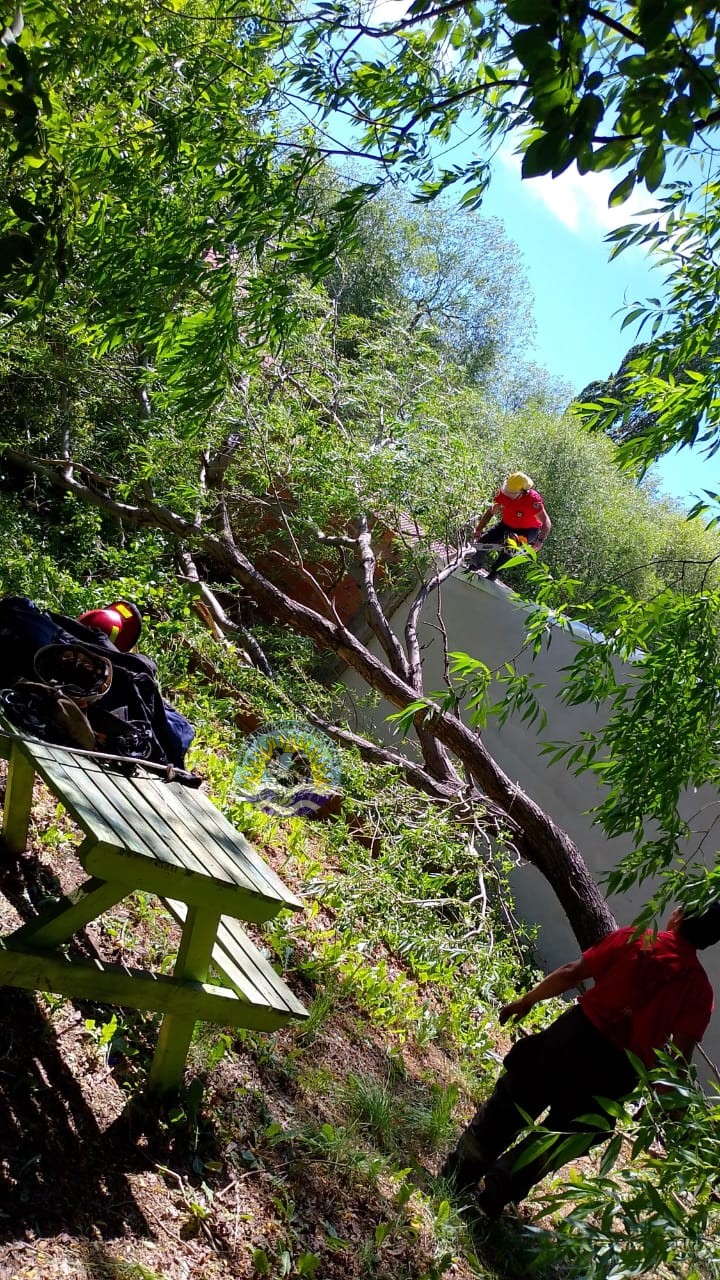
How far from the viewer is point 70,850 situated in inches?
157

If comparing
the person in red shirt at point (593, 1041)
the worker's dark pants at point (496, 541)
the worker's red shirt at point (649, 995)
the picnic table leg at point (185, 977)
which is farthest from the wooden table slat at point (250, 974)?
the worker's dark pants at point (496, 541)

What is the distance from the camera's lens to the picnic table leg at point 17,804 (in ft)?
11.7

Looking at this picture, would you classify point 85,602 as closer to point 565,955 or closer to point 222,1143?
point 222,1143

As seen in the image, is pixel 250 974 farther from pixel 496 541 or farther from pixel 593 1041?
pixel 496 541

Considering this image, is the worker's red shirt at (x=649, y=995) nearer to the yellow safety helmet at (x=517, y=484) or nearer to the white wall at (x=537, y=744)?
the white wall at (x=537, y=744)

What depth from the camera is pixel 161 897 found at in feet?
9.52

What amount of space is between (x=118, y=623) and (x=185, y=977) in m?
2.08

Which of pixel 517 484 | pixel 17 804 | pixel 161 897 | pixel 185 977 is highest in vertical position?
pixel 517 484

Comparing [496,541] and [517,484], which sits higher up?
[517,484]

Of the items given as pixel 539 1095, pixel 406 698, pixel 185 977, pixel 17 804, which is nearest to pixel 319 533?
Answer: pixel 406 698
